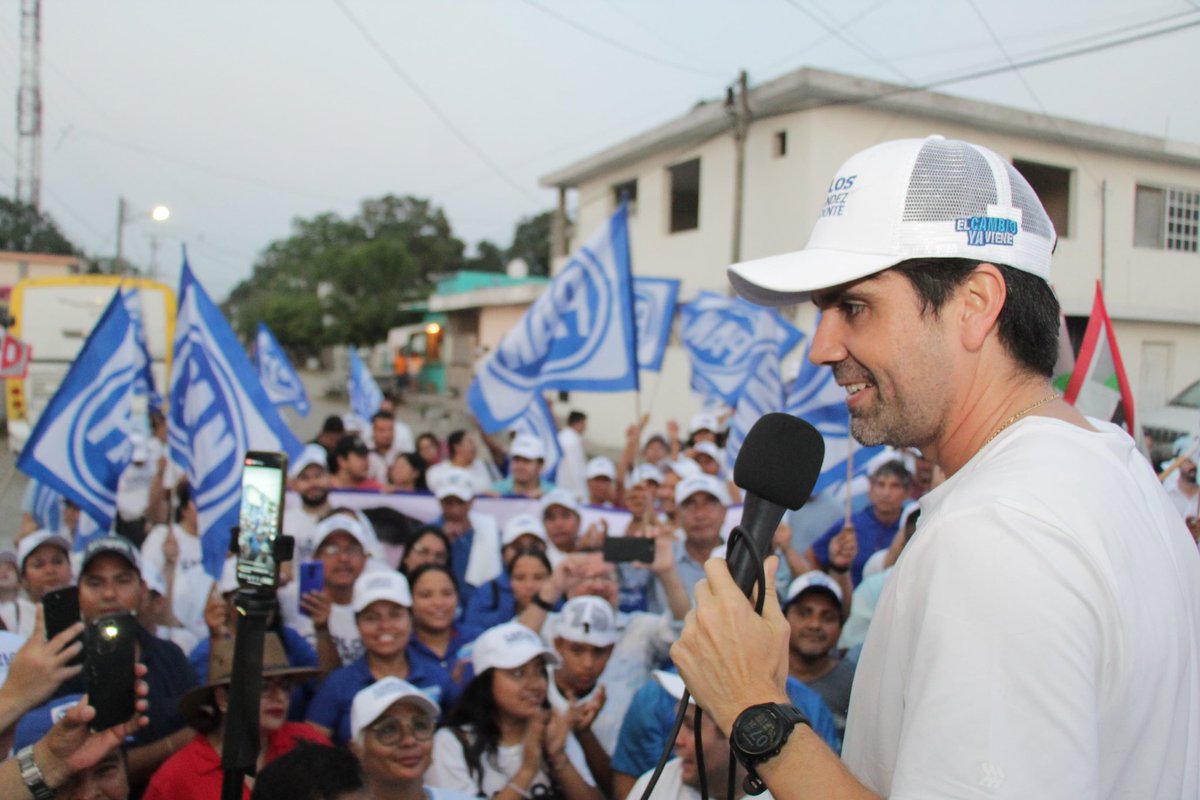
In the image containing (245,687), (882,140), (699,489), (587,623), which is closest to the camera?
(245,687)

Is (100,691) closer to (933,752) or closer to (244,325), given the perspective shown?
(933,752)

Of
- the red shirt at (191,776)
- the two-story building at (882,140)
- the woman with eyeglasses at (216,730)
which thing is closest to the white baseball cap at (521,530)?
the woman with eyeglasses at (216,730)

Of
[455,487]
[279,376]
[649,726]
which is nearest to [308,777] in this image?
[649,726]

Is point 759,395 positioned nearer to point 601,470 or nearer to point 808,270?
point 601,470

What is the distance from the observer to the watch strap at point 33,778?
96.3 inches

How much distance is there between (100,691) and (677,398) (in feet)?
59.6

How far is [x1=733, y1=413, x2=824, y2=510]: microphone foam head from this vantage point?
1510mm

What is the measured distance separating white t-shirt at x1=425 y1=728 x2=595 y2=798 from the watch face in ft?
8.36

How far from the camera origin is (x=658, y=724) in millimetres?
3609

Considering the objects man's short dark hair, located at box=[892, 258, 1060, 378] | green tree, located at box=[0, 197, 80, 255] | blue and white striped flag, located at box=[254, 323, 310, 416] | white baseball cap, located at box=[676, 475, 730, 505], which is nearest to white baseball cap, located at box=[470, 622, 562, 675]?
white baseball cap, located at box=[676, 475, 730, 505]

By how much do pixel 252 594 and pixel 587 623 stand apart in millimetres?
2161

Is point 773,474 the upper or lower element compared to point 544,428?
upper

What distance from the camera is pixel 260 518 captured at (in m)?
2.43

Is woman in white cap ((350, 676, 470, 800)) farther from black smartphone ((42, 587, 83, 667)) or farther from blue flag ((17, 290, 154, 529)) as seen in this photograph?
blue flag ((17, 290, 154, 529))
